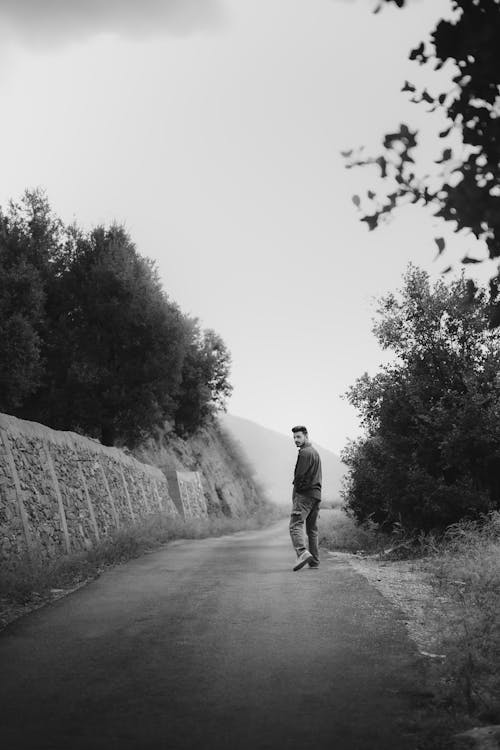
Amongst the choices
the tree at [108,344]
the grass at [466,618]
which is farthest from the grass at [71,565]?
the tree at [108,344]

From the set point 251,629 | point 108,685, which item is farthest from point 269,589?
point 108,685

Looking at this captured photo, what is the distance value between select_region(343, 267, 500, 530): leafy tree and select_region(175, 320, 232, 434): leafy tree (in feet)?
50.7

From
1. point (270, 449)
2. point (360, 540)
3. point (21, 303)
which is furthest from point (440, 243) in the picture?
point (270, 449)

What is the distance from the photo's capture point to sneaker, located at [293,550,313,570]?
33.3 feet

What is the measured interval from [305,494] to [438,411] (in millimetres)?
3675

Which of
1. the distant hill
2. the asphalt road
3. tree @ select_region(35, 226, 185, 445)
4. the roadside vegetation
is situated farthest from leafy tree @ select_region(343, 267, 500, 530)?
the distant hill

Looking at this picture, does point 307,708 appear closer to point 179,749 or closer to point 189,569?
point 179,749

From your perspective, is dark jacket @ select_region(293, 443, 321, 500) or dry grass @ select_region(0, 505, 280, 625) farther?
dark jacket @ select_region(293, 443, 321, 500)

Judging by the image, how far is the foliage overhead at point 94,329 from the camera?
79.1ft

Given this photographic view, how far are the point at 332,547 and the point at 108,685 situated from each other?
483 inches

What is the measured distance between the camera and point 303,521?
35.1 feet

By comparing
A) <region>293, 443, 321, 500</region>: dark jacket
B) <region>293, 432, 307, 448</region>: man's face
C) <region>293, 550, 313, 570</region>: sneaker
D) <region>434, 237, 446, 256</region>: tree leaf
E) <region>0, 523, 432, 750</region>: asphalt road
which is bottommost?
<region>293, 550, 313, 570</region>: sneaker

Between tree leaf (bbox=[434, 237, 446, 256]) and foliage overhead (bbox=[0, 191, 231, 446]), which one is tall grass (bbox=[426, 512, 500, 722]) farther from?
foliage overhead (bbox=[0, 191, 231, 446])

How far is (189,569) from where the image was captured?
10672 millimetres
